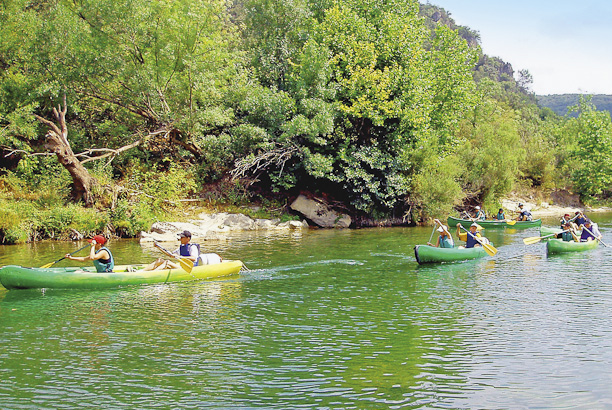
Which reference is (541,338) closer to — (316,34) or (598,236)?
(598,236)

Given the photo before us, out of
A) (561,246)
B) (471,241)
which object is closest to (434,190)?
(561,246)

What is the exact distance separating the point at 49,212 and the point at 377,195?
47.7 feet

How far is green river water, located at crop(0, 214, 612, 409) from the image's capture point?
647 cm

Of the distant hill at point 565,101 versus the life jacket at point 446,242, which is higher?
the distant hill at point 565,101

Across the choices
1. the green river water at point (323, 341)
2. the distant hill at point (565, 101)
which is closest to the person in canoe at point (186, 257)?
the green river water at point (323, 341)

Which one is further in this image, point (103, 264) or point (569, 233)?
point (569, 233)

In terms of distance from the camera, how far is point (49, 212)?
21000 millimetres

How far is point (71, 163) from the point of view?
21.9 m

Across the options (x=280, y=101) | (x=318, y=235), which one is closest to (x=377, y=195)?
(x=318, y=235)

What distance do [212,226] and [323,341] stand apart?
1634cm

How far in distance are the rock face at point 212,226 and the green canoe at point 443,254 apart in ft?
33.0

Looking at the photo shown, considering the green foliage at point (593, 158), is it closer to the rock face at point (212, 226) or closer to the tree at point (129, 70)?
the rock face at point (212, 226)

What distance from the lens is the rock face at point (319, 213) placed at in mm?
26734

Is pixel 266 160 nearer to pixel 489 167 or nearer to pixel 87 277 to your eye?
pixel 489 167
